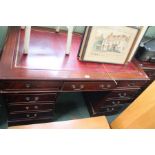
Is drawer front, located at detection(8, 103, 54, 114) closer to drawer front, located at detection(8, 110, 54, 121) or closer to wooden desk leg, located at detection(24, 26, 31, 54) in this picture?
drawer front, located at detection(8, 110, 54, 121)

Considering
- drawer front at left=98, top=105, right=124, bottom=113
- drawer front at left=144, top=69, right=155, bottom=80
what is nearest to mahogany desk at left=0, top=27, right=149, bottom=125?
drawer front at left=98, top=105, right=124, bottom=113

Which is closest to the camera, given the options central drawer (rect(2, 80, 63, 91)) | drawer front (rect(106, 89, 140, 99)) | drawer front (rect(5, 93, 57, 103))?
central drawer (rect(2, 80, 63, 91))

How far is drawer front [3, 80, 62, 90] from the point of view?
3.61 feet

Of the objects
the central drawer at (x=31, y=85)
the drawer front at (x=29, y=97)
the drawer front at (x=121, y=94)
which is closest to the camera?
the central drawer at (x=31, y=85)

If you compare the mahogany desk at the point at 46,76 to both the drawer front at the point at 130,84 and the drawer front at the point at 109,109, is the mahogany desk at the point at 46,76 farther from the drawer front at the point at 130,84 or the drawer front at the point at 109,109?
the drawer front at the point at 109,109

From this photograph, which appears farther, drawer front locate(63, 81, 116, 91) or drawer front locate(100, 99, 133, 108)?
drawer front locate(100, 99, 133, 108)

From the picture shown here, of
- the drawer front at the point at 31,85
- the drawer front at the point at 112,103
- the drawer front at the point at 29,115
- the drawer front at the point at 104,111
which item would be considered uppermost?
the drawer front at the point at 31,85

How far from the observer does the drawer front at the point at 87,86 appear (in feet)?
4.13

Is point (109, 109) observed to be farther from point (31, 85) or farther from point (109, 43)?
point (31, 85)

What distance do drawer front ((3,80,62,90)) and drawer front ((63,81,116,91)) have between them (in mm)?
66

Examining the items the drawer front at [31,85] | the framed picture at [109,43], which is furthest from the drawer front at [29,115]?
the framed picture at [109,43]

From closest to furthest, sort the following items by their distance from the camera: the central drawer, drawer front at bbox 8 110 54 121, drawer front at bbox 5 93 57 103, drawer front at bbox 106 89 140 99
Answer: the central drawer, drawer front at bbox 5 93 57 103, drawer front at bbox 8 110 54 121, drawer front at bbox 106 89 140 99
